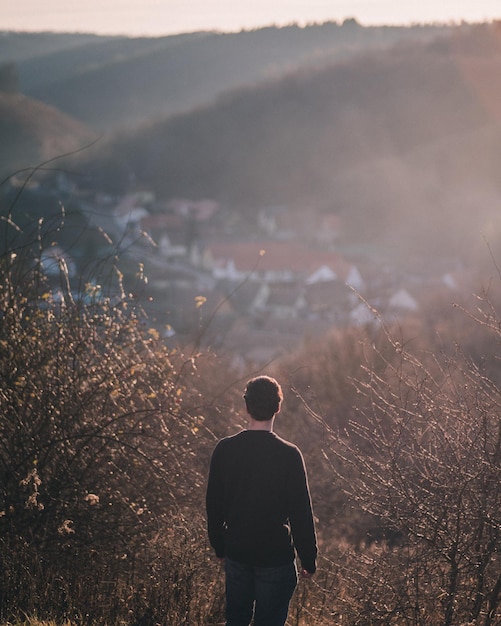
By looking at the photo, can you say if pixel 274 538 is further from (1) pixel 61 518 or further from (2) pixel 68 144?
(2) pixel 68 144

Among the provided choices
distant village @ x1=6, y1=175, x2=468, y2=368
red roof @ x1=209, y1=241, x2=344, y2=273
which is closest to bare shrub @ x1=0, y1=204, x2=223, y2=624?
distant village @ x1=6, y1=175, x2=468, y2=368

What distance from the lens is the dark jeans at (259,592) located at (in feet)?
9.56

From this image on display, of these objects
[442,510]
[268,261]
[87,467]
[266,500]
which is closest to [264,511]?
[266,500]

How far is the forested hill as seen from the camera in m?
117

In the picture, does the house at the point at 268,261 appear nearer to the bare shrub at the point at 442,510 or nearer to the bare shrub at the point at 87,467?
the bare shrub at the point at 87,467

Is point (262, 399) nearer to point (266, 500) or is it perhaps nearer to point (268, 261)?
point (266, 500)

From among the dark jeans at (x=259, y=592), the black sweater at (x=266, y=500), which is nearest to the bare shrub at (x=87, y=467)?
the dark jeans at (x=259, y=592)

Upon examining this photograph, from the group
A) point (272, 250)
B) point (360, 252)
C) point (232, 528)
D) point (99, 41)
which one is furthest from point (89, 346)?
point (99, 41)

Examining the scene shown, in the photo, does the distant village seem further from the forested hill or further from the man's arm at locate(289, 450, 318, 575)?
the forested hill

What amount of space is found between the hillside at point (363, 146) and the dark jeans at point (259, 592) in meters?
56.5

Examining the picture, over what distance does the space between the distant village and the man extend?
81.3ft

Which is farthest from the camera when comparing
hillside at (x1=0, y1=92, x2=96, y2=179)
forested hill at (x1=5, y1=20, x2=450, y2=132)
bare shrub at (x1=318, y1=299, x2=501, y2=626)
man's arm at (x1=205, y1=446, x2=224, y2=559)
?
forested hill at (x1=5, y1=20, x2=450, y2=132)

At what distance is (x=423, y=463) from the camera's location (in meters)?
3.82

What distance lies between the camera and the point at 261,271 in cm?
5269
